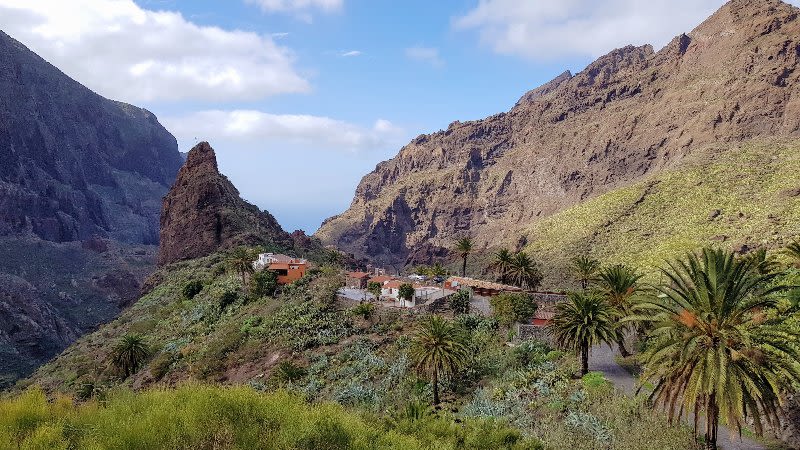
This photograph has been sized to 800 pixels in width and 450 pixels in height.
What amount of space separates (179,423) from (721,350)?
15.8 meters

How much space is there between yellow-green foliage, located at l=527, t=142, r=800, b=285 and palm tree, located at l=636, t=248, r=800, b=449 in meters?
54.4

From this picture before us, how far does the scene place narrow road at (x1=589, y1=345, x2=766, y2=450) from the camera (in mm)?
20625

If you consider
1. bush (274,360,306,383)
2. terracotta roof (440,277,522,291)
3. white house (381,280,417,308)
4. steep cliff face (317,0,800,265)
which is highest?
steep cliff face (317,0,800,265)

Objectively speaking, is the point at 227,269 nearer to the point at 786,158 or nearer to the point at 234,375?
the point at 234,375

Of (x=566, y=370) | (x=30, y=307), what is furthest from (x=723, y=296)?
(x=30, y=307)

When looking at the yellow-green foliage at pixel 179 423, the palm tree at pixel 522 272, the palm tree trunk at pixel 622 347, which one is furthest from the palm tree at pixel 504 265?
the yellow-green foliage at pixel 179 423

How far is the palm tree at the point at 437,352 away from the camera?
31.2 meters

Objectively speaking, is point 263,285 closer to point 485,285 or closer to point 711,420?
point 485,285

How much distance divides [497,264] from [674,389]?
45.4m

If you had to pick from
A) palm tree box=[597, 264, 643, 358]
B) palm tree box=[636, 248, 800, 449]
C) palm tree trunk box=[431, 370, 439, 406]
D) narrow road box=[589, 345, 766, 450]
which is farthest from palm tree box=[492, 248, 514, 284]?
palm tree box=[636, 248, 800, 449]

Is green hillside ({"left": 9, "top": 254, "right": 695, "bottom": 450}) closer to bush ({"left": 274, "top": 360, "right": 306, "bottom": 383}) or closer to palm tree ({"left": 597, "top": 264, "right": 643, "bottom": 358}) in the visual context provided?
bush ({"left": 274, "top": 360, "right": 306, "bottom": 383})

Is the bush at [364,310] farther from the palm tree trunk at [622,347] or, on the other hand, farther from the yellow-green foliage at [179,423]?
the yellow-green foliage at [179,423]

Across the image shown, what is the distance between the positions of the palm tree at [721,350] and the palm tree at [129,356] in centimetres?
4366

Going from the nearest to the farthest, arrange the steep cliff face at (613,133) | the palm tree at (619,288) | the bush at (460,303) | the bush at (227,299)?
the palm tree at (619,288), the bush at (460,303), the bush at (227,299), the steep cliff face at (613,133)
